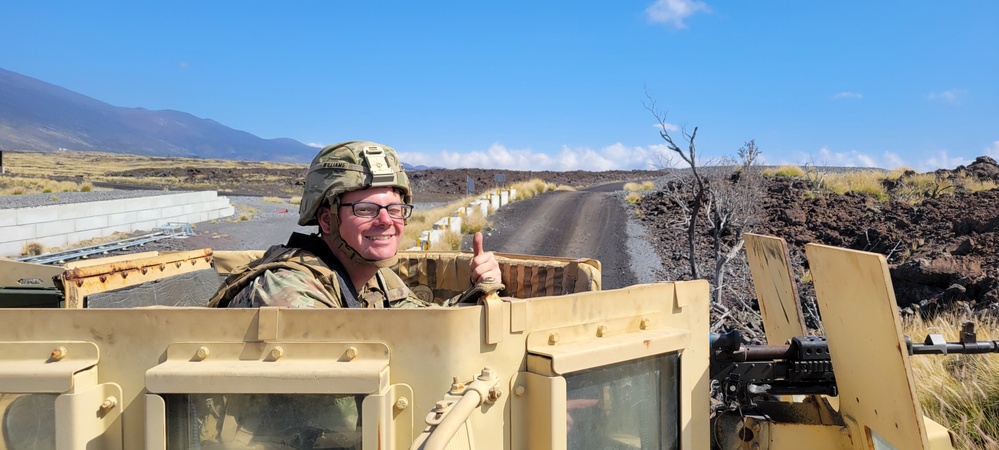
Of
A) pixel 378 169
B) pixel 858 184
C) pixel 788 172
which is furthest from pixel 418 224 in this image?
pixel 788 172

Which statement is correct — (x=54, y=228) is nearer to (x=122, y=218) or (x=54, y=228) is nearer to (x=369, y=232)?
(x=122, y=218)

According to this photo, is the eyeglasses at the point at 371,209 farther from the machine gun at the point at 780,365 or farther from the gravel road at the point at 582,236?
the gravel road at the point at 582,236

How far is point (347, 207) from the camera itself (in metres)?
2.73

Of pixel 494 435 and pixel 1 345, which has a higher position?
pixel 1 345

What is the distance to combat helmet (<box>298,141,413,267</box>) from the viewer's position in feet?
8.95

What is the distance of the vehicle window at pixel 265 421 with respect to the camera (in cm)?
187

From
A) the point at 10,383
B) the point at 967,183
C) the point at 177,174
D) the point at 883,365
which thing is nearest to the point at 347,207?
the point at 10,383

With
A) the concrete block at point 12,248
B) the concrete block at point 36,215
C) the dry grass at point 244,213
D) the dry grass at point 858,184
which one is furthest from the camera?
the dry grass at point 244,213

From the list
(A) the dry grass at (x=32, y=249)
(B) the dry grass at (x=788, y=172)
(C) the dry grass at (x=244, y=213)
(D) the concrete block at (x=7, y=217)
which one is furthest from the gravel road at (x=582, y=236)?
(D) the concrete block at (x=7, y=217)

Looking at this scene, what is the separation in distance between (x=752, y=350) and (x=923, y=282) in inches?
380

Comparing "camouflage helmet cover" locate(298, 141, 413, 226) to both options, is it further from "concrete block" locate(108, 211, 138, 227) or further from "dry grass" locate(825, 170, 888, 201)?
"dry grass" locate(825, 170, 888, 201)

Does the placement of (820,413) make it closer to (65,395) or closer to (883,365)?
(883,365)

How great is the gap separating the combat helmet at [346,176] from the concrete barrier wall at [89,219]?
→ 58.7 ft

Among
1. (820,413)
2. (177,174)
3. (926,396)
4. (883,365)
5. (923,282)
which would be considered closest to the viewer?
(883,365)
